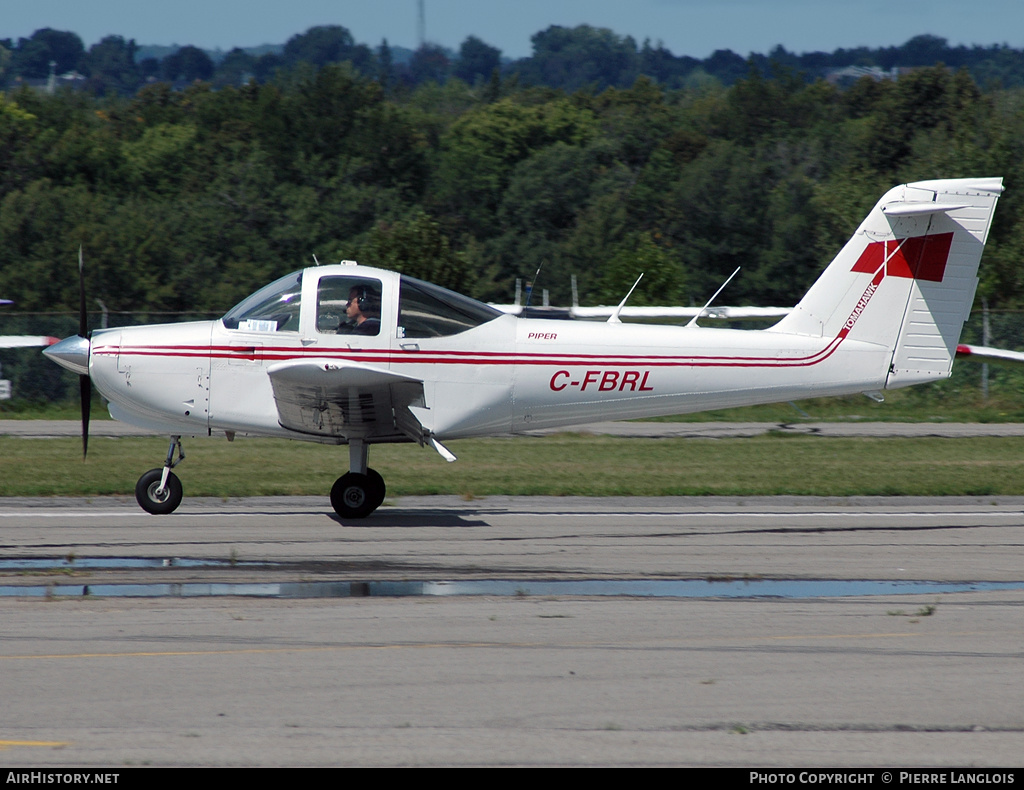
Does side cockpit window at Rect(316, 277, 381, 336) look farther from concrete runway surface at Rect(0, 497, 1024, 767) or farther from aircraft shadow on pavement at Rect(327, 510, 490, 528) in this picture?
concrete runway surface at Rect(0, 497, 1024, 767)

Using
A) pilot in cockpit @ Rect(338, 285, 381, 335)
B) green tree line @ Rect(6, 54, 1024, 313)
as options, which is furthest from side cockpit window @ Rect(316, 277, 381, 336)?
green tree line @ Rect(6, 54, 1024, 313)

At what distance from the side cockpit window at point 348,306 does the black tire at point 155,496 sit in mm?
2035

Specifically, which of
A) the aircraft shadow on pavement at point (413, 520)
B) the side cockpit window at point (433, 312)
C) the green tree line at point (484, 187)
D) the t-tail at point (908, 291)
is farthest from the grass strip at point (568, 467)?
the green tree line at point (484, 187)

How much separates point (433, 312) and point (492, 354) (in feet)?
2.24

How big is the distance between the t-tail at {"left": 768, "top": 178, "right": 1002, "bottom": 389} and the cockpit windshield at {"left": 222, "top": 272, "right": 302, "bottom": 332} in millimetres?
4843

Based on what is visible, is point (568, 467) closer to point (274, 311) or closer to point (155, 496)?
point (274, 311)

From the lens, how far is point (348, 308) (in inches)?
426

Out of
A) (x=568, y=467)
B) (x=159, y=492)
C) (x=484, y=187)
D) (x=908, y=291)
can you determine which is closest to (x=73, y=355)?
(x=159, y=492)

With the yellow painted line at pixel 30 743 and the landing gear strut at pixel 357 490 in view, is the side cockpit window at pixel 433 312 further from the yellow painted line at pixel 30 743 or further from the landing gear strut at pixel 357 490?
the yellow painted line at pixel 30 743

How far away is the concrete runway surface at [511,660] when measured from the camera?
4980 millimetres

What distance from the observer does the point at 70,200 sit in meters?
44.9

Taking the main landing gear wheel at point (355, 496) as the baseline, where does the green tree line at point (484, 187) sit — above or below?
above
